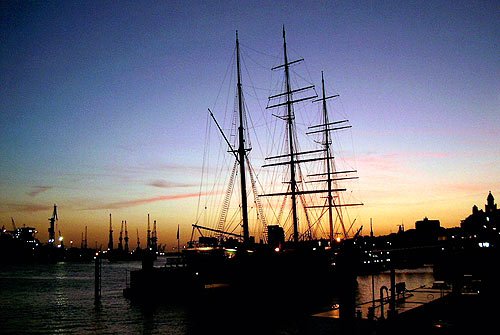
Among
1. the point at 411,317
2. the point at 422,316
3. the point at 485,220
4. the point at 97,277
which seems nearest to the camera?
the point at 411,317

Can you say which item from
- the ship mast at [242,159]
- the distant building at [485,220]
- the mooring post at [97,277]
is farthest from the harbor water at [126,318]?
the distant building at [485,220]

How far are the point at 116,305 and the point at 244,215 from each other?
24.9m

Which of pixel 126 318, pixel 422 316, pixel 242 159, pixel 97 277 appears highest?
pixel 242 159

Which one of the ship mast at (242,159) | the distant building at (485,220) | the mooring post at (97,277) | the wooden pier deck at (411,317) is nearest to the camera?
the wooden pier deck at (411,317)

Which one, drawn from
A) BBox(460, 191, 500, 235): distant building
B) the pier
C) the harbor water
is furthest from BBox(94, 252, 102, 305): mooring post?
BBox(460, 191, 500, 235): distant building

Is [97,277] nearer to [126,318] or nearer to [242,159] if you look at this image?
[126,318]

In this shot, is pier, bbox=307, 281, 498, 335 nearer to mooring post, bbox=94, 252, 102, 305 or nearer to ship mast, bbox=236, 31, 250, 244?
ship mast, bbox=236, 31, 250, 244

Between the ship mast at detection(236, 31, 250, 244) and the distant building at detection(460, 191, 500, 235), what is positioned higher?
the ship mast at detection(236, 31, 250, 244)

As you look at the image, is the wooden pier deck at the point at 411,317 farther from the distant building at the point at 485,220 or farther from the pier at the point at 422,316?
the distant building at the point at 485,220

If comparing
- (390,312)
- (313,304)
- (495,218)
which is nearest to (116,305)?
(313,304)

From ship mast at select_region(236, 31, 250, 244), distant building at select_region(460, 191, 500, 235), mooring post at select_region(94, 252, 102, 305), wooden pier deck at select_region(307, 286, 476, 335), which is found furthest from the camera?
distant building at select_region(460, 191, 500, 235)

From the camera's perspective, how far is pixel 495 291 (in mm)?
33125

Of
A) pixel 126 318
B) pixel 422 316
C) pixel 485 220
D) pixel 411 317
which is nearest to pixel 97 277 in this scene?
pixel 126 318

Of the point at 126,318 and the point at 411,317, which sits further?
the point at 126,318
